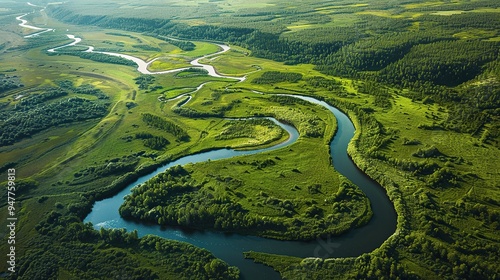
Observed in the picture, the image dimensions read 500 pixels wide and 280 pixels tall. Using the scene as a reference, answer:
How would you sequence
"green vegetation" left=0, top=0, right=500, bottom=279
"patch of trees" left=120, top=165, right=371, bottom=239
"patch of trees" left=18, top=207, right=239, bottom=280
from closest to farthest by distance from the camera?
"patch of trees" left=18, top=207, right=239, bottom=280 < "green vegetation" left=0, top=0, right=500, bottom=279 < "patch of trees" left=120, top=165, right=371, bottom=239

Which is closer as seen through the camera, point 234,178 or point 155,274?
point 155,274

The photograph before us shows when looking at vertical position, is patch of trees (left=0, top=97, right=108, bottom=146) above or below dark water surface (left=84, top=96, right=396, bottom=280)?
above

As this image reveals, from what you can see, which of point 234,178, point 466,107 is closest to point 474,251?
point 234,178

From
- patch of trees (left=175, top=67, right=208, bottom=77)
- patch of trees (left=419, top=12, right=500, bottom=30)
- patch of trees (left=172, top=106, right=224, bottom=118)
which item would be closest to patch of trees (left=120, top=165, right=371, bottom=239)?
patch of trees (left=172, top=106, right=224, bottom=118)

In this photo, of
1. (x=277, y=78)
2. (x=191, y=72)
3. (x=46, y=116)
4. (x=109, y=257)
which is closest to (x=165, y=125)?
(x=46, y=116)

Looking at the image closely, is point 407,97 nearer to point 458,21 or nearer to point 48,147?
point 458,21

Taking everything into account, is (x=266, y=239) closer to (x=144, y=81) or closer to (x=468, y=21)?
(x=144, y=81)

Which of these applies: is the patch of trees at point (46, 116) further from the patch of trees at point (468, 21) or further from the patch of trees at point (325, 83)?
the patch of trees at point (468, 21)

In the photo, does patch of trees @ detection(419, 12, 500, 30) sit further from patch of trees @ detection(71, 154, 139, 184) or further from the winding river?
patch of trees @ detection(71, 154, 139, 184)
